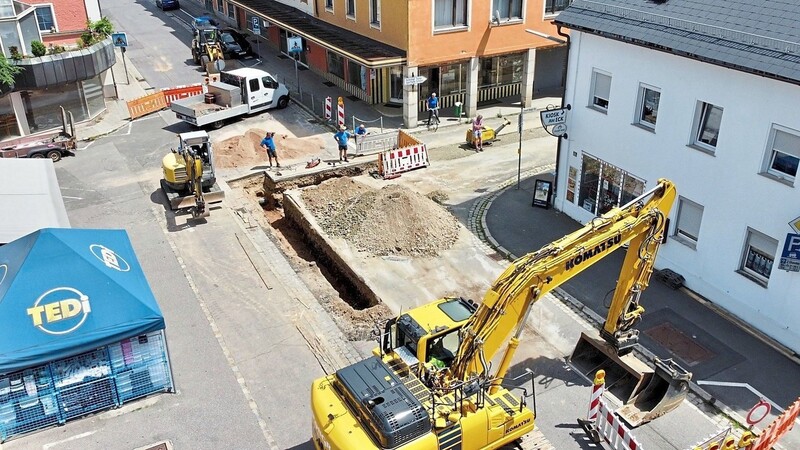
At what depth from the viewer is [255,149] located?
89.4ft

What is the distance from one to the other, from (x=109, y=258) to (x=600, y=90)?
13934mm

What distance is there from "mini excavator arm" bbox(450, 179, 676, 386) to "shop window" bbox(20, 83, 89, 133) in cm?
2618

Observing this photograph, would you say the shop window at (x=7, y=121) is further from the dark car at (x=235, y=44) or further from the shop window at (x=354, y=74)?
the dark car at (x=235, y=44)

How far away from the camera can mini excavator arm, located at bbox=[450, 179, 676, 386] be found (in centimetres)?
1128

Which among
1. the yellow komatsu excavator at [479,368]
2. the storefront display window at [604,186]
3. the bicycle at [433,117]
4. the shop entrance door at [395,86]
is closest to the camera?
the yellow komatsu excavator at [479,368]

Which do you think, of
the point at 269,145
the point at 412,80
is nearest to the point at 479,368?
the point at 269,145

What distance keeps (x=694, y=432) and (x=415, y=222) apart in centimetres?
965

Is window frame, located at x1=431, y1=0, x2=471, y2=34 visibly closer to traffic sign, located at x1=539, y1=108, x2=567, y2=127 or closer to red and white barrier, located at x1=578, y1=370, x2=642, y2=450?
traffic sign, located at x1=539, y1=108, x2=567, y2=127

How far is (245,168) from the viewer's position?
2598 centimetres

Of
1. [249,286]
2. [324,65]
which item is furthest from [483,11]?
[249,286]

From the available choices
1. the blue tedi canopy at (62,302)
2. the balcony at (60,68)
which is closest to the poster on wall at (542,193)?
the blue tedi canopy at (62,302)

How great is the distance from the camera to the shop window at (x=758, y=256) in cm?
1531

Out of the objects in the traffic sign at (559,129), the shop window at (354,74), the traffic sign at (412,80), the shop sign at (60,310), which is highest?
the traffic sign at (559,129)

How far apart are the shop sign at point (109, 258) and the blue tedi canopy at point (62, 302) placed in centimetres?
3
